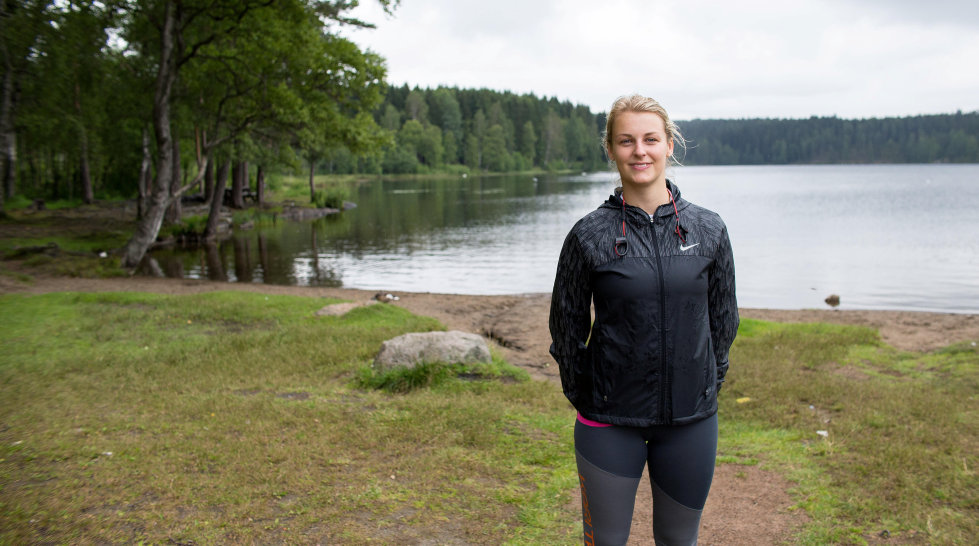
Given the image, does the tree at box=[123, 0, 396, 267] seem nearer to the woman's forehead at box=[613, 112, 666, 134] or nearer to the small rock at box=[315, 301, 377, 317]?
the small rock at box=[315, 301, 377, 317]

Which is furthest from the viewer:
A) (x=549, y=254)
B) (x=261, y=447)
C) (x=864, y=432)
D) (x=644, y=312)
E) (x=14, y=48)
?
(x=549, y=254)

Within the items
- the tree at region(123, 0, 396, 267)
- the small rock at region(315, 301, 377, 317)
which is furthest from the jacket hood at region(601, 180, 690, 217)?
the tree at region(123, 0, 396, 267)

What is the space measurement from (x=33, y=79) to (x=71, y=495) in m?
7.07

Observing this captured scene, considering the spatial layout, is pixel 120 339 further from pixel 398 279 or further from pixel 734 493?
pixel 398 279

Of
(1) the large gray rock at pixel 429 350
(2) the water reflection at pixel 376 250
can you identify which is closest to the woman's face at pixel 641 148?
(1) the large gray rock at pixel 429 350

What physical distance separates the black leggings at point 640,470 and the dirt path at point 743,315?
1.82 m

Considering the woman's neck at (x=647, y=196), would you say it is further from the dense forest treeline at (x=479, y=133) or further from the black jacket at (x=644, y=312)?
the dense forest treeline at (x=479, y=133)

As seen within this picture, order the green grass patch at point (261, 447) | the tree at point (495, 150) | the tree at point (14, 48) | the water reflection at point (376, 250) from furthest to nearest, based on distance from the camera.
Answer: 1. the tree at point (495, 150)
2. the water reflection at point (376, 250)
3. the tree at point (14, 48)
4. the green grass patch at point (261, 447)

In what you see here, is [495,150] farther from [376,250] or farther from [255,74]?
[255,74]

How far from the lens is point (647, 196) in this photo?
2.76 metres

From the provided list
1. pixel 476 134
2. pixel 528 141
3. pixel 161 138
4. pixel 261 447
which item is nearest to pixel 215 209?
pixel 161 138

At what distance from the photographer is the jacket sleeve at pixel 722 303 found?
9.11 ft

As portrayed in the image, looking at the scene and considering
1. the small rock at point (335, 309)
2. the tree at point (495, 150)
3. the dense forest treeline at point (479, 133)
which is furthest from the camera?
the tree at point (495, 150)

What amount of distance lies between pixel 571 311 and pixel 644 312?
1.09 ft
